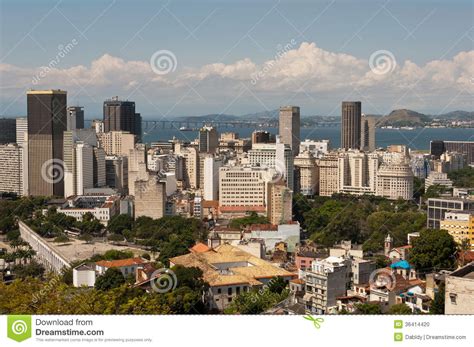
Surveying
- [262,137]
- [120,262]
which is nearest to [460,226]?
[120,262]

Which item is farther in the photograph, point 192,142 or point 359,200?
point 192,142

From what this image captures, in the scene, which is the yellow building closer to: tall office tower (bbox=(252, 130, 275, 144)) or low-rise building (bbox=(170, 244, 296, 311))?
low-rise building (bbox=(170, 244, 296, 311))

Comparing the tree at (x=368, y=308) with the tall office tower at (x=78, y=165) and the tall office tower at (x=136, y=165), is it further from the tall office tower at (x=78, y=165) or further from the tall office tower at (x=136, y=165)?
the tall office tower at (x=78, y=165)

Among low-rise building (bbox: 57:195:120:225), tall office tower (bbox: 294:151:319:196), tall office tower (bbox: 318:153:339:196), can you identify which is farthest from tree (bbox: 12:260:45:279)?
tall office tower (bbox: 318:153:339:196)

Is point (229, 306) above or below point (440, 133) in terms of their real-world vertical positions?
below

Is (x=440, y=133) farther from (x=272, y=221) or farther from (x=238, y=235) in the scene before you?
(x=238, y=235)

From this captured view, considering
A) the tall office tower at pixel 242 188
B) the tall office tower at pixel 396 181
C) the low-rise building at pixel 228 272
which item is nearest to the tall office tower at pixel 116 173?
the tall office tower at pixel 242 188
